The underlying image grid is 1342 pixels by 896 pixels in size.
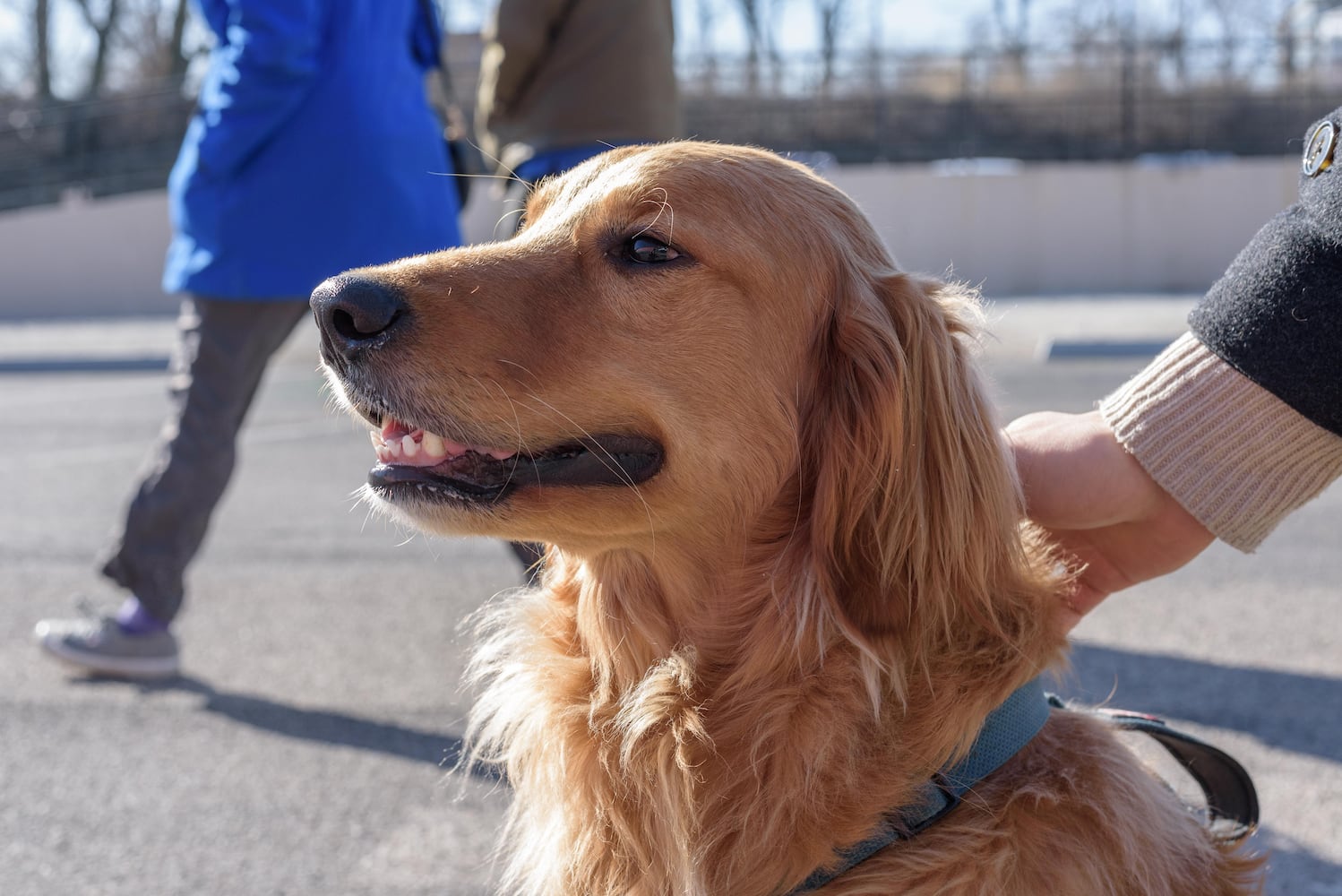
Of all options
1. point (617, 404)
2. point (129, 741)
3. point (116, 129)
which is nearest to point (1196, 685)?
point (617, 404)

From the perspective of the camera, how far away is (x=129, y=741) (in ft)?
13.1

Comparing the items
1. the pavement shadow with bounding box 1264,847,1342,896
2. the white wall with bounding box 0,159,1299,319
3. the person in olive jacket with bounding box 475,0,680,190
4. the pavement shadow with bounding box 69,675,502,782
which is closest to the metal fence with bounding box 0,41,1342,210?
the white wall with bounding box 0,159,1299,319

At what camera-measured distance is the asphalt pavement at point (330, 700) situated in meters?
3.25

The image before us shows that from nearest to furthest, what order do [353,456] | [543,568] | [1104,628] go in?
1. [543,568]
2. [1104,628]
3. [353,456]

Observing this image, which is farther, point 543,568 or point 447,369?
point 543,568

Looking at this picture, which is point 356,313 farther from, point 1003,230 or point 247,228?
point 1003,230

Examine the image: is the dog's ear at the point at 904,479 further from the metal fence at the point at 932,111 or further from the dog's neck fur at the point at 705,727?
the metal fence at the point at 932,111

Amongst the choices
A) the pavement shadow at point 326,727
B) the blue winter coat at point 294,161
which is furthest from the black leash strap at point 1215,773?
the blue winter coat at point 294,161

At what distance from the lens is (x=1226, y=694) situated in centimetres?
429

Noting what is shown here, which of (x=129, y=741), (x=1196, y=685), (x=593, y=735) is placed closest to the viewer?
(x=593, y=735)

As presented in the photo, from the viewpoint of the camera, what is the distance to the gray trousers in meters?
4.32

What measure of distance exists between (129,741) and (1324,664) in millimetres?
4091

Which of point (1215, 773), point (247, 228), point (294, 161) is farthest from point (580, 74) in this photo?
point (1215, 773)

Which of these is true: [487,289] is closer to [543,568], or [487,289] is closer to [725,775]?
[543,568]
